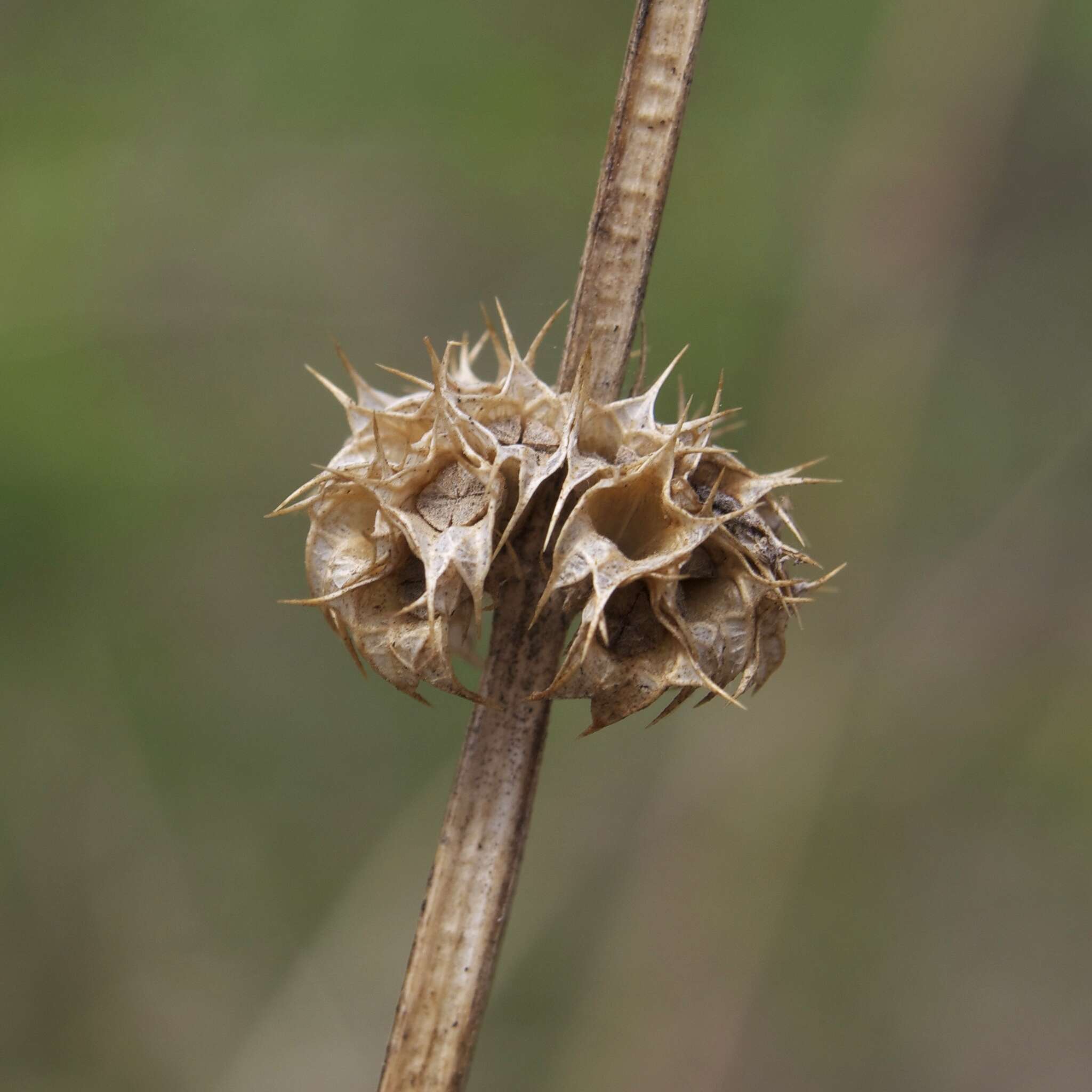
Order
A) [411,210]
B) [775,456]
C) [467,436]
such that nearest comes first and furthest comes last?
[467,436]
[775,456]
[411,210]

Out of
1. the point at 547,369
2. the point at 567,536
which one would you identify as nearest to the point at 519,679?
the point at 567,536

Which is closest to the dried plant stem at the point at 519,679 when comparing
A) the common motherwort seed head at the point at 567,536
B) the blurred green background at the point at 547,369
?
the common motherwort seed head at the point at 567,536

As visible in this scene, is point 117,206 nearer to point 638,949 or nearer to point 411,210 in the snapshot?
point 411,210

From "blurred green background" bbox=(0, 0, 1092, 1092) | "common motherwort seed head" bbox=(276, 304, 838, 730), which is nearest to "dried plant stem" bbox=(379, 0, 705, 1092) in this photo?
"common motherwort seed head" bbox=(276, 304, 838, 730)

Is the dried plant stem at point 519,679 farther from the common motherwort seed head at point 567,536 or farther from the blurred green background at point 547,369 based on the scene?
the blurred green background at point 547,369

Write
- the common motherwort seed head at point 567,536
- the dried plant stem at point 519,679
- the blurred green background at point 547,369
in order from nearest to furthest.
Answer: the common motherwort seed head at point 567,536 → the dried plant stem at point 519,679 → the blurred green background at point 547,369

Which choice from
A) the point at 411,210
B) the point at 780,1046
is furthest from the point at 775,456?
the point at 780,1046

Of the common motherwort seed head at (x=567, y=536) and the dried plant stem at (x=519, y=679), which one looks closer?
the common motherwort seed head at (x=567, y=536)
